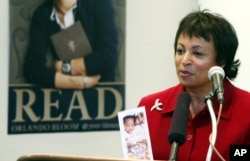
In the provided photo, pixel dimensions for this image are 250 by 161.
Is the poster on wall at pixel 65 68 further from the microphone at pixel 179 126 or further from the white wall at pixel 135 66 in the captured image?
the microphone at pixel 179 126

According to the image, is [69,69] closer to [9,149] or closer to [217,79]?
[9,149]

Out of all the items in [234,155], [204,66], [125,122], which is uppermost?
[204,66]

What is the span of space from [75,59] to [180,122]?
1.63m

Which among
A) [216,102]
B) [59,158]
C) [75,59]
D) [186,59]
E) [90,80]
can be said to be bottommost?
[59,158]

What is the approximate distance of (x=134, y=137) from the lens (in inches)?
64.0

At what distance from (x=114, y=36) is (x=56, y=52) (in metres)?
0.34

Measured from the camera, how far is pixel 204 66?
1.75 metres

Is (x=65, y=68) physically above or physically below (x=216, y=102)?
above

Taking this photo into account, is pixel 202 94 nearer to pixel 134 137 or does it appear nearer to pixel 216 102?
pixel 216 102

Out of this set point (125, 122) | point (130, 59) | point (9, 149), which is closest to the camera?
point (125, 122)

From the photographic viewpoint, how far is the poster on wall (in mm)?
2779

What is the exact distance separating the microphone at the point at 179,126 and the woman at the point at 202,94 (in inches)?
13.4

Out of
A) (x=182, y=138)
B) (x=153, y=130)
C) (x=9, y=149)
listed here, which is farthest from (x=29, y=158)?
(x=9, y=149)

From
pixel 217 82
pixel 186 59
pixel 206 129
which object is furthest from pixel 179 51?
pixel 217 82
